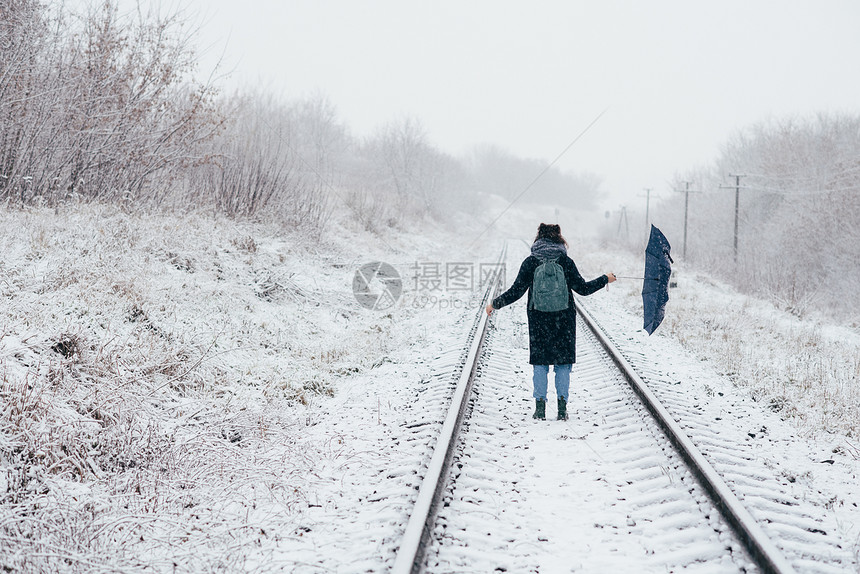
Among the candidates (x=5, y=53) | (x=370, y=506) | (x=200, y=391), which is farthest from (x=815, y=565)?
(x=5, y=53)

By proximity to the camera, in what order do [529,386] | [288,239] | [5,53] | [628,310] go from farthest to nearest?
[288,239], [628,310], [5,53], [529,386]

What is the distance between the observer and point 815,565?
3006 mm

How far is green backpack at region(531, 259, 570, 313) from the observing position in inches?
221

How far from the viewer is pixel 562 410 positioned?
5621mm

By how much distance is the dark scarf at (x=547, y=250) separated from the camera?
5672 mm

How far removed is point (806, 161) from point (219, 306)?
43.2 meters

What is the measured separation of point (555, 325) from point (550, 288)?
0.39 metres

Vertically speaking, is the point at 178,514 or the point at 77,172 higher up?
the point at 77,172

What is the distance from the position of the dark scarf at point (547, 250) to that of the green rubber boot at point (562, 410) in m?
1.48

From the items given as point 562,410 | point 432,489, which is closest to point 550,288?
point 562,410

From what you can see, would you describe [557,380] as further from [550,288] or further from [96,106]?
[96,106]

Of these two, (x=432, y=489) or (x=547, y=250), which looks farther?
(x=547, y=250)

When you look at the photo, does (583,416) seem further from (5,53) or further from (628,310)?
(5,53)

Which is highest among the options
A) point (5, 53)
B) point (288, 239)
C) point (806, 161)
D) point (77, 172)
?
point (806, 161)
